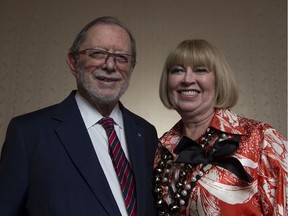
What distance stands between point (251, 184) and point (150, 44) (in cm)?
187

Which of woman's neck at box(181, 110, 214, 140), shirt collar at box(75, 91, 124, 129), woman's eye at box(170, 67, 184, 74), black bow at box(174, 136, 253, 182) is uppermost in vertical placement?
woman's eye at box(170, 67, 184, 74)

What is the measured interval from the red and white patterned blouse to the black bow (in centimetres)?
2

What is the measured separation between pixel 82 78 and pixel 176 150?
0.53 meters

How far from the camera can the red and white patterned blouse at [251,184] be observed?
1174 mm

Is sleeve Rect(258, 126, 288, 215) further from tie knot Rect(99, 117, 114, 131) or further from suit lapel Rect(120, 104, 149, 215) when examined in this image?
tie knot Rect(99, 117, 114, 131)

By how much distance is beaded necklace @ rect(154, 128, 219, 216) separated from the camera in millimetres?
1263

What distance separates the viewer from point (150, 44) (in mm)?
2832

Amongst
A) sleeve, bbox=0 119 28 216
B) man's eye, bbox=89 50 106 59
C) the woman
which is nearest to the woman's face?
the woman

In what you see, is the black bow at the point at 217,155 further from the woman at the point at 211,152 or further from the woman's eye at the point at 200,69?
the woman's eye at the point at 200,69

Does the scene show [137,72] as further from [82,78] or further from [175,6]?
[82,78]

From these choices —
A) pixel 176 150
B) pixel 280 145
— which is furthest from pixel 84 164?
pixel 280 145

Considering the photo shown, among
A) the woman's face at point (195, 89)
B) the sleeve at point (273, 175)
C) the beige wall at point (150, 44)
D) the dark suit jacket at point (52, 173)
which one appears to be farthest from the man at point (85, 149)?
the beige wall at point (150, 44)

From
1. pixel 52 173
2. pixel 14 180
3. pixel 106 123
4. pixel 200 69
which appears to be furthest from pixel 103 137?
pixel 200 69

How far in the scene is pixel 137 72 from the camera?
9.15 feet
